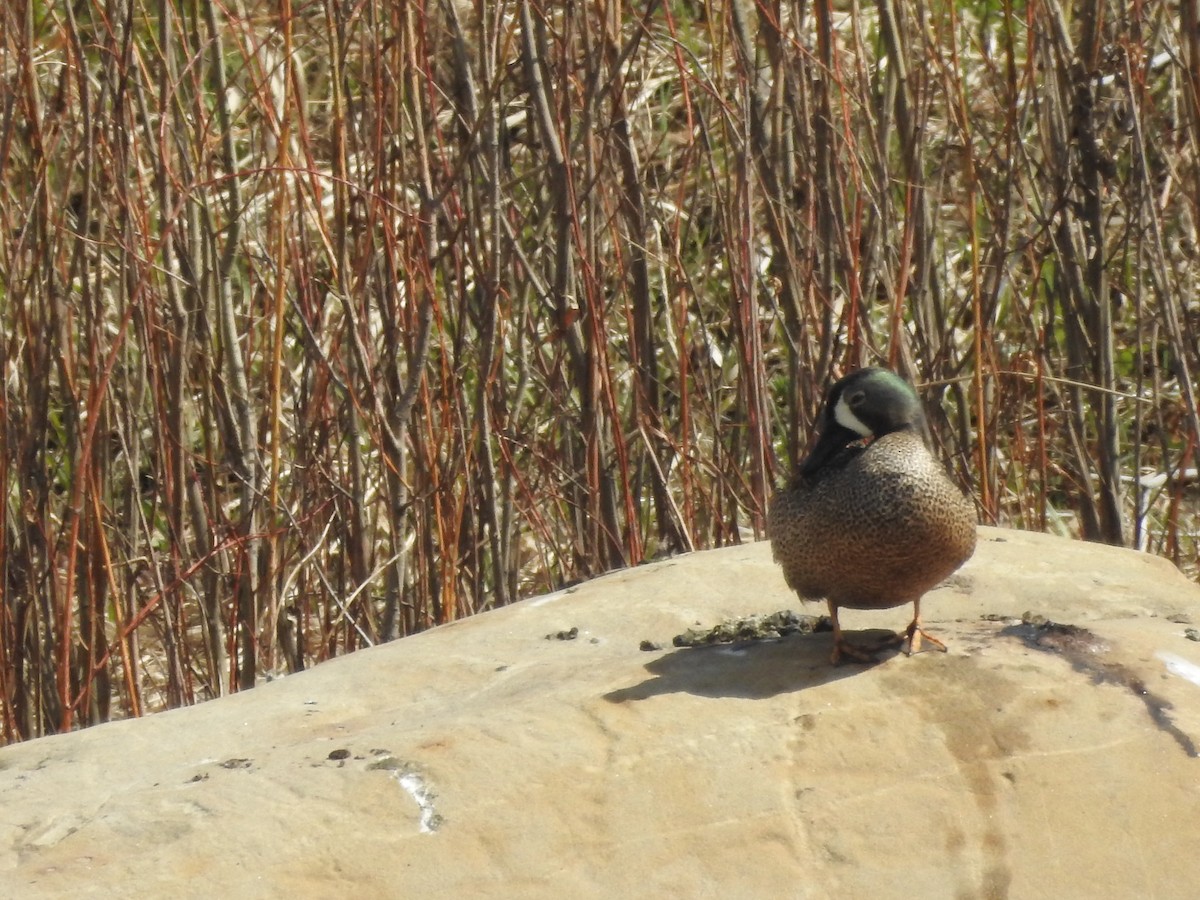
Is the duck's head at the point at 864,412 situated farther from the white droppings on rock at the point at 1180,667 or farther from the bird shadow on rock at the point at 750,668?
the white droppings on rock at the point at 1180,667

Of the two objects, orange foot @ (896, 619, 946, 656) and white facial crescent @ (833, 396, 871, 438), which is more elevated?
white facial crescent @ (833, 396, 871, 438)

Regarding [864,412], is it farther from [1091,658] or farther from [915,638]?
[1091,658]

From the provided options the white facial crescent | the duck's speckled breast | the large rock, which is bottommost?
the large rock

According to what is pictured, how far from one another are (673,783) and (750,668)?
47cm

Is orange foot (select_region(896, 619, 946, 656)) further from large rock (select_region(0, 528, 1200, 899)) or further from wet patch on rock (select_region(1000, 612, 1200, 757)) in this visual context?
wet patch on rock (select_region(1000, 612, 1200, 757))

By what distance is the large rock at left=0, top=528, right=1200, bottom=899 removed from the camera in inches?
99.6

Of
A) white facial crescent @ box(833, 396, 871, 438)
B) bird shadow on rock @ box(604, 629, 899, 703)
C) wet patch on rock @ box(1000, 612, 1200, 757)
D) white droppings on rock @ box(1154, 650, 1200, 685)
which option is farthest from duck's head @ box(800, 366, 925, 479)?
white droppings on rock @ box(1154, 650, 1200, 685)

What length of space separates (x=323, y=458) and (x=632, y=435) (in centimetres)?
86

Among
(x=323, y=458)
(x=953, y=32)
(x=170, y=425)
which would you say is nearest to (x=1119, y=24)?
(x=953, y=32)

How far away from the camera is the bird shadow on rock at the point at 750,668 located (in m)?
2.97

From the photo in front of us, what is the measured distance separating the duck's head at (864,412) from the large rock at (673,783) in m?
0.40

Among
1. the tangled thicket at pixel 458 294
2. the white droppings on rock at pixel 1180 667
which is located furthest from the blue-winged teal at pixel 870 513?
the tangled thicket at pixel 458 294

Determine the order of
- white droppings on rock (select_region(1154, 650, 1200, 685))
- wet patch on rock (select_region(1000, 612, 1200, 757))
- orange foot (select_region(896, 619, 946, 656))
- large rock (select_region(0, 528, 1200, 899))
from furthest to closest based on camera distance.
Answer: orange foot (select_region(896, 619, 946, 656))
white droppings on rock (select_region(1154, 650, 1200, 685))
wet patch on rock (select_region(1000, 612, 1200, 757))
large rock (select_region(0, 528, 1200, 899))

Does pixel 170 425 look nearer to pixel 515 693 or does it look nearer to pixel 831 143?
pixel 515 693
